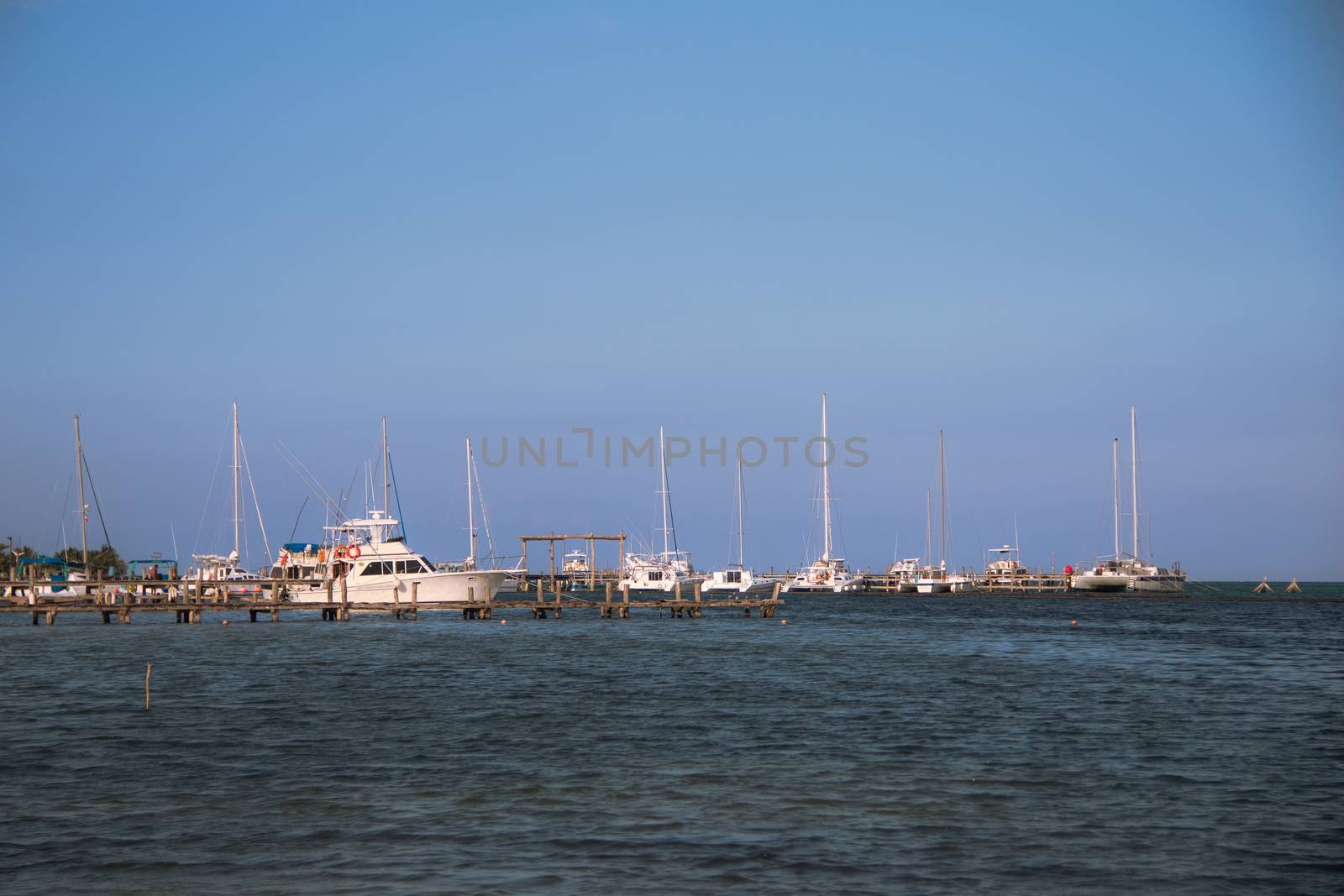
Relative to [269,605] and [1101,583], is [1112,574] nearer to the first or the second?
[1101,583]

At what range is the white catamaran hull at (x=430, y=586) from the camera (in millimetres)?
65812

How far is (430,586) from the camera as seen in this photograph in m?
66.0

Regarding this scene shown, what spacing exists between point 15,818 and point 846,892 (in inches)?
484

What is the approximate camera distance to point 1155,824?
57.1 ft

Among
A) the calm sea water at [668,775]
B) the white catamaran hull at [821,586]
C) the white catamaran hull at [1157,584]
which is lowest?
the white catamaran hull at [821,586]

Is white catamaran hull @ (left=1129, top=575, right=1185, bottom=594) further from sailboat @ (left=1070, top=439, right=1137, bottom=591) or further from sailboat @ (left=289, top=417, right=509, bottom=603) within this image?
sailboat @ (left=289, top=417, right=509, bottom=603)

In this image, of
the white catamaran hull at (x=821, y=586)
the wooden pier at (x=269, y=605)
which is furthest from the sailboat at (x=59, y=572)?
the white catamaran hull at (x=821, y=586)

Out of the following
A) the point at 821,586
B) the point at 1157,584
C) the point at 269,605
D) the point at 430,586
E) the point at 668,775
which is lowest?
the point at 821,586

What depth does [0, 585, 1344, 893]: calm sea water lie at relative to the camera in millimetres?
15289

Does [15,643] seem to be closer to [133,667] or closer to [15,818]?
[133,667]

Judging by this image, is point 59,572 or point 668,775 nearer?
point 668,775

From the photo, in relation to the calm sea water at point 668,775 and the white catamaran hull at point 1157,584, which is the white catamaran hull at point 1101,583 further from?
the calm sea water at point 668,775

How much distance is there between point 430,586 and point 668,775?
46982mm

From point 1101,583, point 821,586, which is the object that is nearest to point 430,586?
point 1101,583
